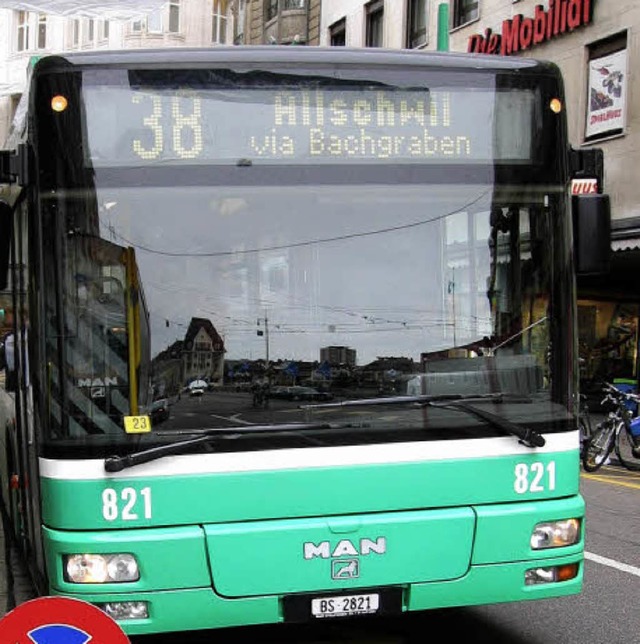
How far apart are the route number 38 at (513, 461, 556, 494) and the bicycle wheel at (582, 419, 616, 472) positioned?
26.7 ft

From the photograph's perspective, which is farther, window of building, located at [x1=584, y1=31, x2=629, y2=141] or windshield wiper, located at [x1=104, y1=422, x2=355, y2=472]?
window of building, located at [x1=584, y1=31, x2=629, y2=141]

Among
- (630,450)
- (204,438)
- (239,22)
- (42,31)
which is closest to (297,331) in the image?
(204,438)

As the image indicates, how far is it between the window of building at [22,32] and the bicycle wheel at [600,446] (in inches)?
Answer: 1512

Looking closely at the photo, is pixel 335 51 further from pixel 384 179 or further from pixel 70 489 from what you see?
pixel 70 489

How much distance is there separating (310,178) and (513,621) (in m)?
3.04

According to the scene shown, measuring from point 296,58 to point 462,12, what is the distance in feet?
63.2

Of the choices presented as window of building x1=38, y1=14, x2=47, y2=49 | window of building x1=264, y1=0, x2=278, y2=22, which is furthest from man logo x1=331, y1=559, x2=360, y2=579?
window of building x1=38, y1=14, x2=47, y2=49

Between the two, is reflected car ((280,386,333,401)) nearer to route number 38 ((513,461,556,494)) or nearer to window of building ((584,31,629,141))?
route number 38 ((513,461,556,494))

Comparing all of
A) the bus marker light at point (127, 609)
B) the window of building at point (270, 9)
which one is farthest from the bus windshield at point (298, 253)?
the window of building at point (270, 9)

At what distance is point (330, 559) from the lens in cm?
402

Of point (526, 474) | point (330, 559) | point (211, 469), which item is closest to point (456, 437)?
point (526, 474)

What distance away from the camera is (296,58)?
4.23m

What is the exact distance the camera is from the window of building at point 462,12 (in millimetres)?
21766

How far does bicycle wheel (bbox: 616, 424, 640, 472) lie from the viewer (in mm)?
12344
